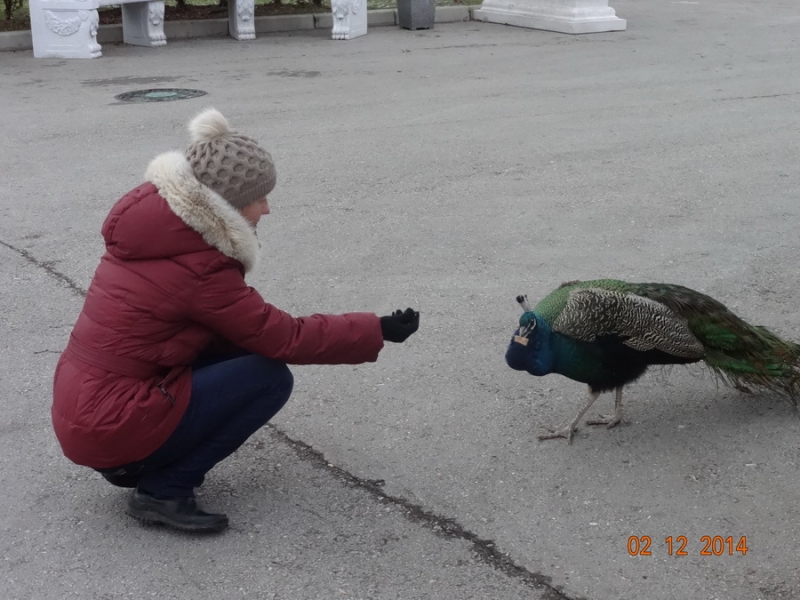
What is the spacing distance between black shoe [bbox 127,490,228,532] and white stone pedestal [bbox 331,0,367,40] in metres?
11.7

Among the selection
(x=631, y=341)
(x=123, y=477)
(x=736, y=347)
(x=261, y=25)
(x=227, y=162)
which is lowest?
(x=123, y=477)

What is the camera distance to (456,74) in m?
11.6

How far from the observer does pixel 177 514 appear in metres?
3.27

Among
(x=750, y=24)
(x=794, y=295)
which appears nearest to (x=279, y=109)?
(x=794, y=295)

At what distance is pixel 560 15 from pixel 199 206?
12.8 m

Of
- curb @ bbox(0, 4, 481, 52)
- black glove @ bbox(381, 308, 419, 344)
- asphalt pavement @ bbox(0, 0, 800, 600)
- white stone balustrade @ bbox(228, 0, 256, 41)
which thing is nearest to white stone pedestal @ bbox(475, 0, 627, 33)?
curb @ bbox(0, 4, 481, 52)

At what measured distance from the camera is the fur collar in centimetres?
302

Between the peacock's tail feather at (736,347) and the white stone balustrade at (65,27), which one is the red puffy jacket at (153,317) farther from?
the white stone balustrade at (65,27)

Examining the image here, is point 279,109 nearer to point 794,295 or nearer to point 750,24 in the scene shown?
point 794,295

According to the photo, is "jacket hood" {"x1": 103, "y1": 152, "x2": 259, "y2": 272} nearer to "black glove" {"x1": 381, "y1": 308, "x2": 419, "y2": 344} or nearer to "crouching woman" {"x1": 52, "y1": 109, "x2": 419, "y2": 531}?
"crouching woman" {"x1": 52, "y1": 109, "x2": 419, "y2": 531}

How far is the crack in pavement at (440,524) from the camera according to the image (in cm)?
310

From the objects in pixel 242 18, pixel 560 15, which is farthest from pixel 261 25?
pixel 560 15

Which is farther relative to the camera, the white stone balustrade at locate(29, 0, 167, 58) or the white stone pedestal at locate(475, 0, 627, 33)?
the white stone pedestal at locate(475, 0, 627, 33)

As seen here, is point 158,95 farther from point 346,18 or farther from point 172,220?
point 172,220
